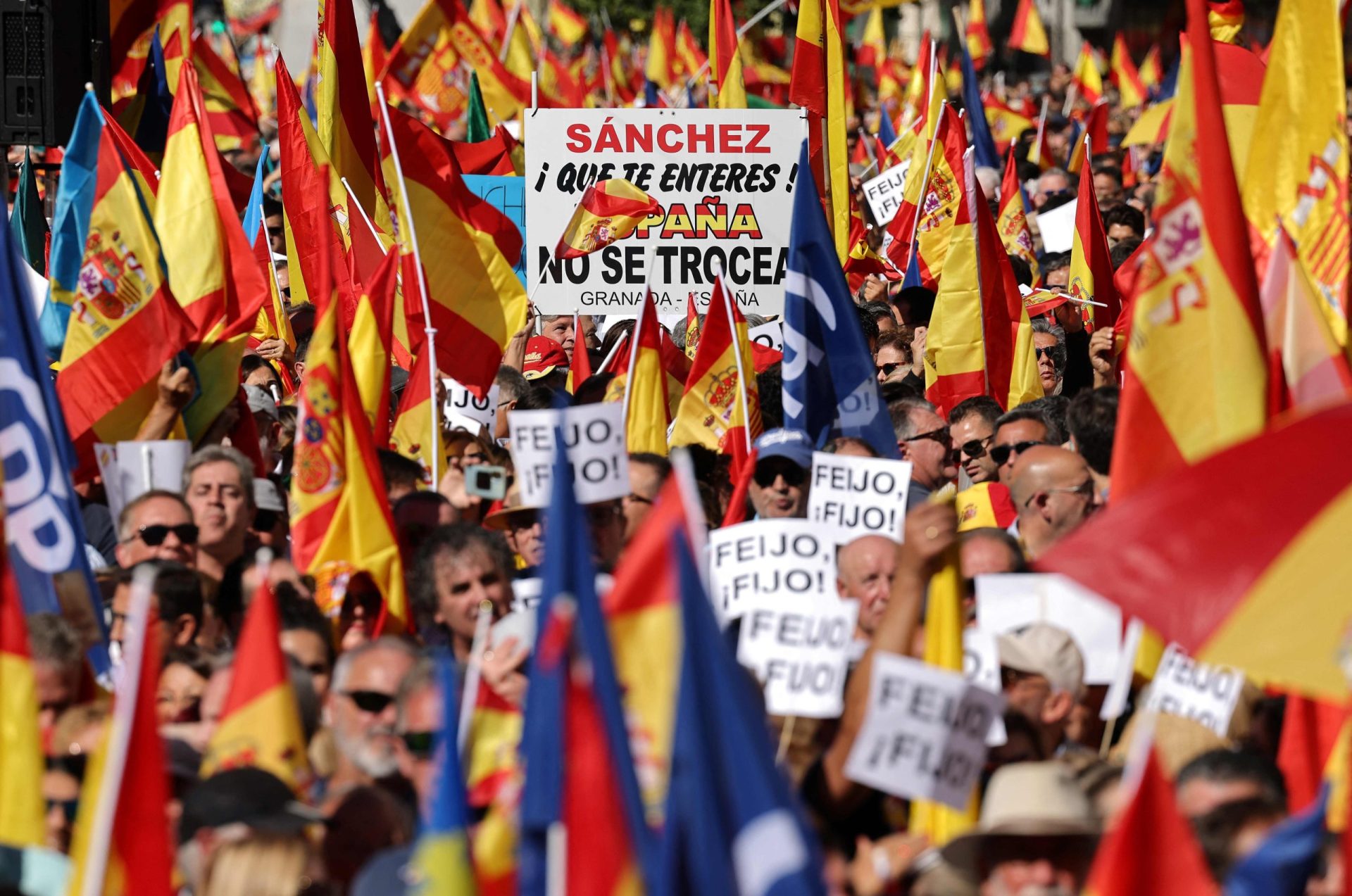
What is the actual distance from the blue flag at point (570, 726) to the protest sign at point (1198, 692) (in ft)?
5.09

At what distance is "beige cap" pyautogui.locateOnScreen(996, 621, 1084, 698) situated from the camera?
17.4 feet

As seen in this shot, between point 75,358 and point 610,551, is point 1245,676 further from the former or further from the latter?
point 75,358

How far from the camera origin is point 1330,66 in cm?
604

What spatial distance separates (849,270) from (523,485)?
18.9 ft

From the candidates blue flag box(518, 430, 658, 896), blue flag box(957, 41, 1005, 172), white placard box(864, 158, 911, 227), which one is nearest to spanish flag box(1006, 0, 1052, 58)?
blue flag box(957, 41, 1005, 172)

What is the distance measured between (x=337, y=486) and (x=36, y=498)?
91 cm

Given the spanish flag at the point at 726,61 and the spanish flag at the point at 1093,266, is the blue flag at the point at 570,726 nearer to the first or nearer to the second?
the spanish flag at the point at 1093,266

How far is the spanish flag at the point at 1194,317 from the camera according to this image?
561cm

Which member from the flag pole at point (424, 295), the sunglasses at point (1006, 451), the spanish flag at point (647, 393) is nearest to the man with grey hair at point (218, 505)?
the flag pole at point (424, 295)

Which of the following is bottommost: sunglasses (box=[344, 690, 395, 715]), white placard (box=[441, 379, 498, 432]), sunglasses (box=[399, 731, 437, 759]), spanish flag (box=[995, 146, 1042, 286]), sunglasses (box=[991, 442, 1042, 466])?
sunglasses (box=[399, 731, 437, 759])

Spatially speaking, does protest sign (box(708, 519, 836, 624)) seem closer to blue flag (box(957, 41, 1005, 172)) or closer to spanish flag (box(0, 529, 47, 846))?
spanish flag (box(0, 529, 47, 846))

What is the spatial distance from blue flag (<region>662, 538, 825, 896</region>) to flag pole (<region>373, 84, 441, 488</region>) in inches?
152

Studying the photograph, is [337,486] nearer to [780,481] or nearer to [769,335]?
[780,481]

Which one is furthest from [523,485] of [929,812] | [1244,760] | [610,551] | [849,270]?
[849,270]
